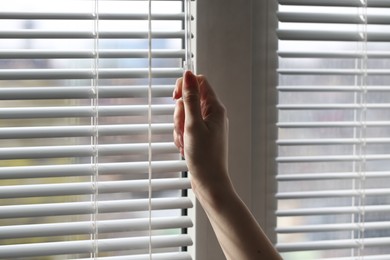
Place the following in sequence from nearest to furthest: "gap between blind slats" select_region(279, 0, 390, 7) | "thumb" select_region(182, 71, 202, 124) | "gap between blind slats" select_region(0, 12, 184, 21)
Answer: "thumb" select_region(182, 71, 202, 124) → "gap between blind slats" select_region(0, 12, 184, 21) → "gap between blind slats" select_region(279, 0, 390, 7)

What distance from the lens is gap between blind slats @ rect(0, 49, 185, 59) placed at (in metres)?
0.99

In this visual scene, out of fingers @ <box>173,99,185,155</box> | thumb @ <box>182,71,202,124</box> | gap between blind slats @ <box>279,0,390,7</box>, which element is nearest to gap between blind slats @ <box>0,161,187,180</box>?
fingers @ <box>173,99,185,155</box>

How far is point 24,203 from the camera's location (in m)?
1.05

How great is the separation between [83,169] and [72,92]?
12cm

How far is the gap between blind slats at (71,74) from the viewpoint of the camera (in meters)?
1.00

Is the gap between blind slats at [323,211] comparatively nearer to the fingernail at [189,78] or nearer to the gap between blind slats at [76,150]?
the gap between blind slats at [76,150]

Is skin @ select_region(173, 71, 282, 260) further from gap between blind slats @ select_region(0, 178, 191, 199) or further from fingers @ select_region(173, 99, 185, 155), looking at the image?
gap between blind slats @ select_region(0, 178, 191, 199)

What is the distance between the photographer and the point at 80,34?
39.8 inches

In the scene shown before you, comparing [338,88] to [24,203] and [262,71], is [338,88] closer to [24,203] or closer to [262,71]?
[262,71]

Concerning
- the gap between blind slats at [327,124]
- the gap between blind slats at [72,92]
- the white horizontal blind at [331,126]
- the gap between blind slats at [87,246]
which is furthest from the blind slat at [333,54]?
the gap between blind slats at [87,246]

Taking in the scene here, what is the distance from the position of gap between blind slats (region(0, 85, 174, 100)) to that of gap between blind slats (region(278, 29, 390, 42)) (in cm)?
23

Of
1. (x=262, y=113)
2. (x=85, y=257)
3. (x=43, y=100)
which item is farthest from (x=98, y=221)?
(x=262, y=113)

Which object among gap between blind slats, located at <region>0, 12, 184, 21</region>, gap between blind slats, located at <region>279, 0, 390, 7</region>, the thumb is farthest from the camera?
gap between blind slats, located at <region>279, 0, 390, 7</region>

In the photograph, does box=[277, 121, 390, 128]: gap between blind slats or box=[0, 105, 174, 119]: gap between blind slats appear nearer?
box=[0, 105, 174, 119]: gap between blind slats
